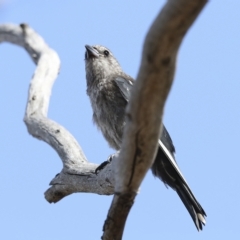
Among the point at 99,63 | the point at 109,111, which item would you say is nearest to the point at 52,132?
the point at 109,111

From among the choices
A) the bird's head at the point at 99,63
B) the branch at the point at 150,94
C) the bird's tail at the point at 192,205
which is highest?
the bird's head at the point at 99,63

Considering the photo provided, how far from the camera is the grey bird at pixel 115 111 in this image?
6055 mm

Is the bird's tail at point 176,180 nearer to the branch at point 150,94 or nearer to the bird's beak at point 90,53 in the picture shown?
the bird's beak at point 90,53

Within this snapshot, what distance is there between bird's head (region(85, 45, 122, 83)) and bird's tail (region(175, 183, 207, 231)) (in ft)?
5.88

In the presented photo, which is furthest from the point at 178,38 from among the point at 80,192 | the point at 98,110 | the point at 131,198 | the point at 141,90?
the point at 98,110

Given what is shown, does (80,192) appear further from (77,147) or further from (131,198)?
(131,198)

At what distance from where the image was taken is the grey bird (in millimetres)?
6055

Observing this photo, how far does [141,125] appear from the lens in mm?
3215

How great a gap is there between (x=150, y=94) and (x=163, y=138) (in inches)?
147

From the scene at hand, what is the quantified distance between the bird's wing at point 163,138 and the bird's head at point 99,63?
0.26 meters

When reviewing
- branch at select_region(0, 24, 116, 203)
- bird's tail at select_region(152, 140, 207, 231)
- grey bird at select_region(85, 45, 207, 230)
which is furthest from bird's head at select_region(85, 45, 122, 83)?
bird's tail at select_region(152, 140, 207, 231)

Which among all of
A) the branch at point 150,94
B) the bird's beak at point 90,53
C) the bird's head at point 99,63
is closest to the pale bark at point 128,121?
the branch at point 150,94

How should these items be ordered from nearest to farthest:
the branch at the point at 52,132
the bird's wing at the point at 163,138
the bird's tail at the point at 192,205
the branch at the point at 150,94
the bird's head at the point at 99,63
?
1. the branch at the point at 150,94
2. the branch at the point at 52,132
3. the bird's tail at the point at 192,205
4. the bird's wing at the point at 163,138
5. the bird's head at the point at 99,63

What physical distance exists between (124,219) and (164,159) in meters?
2.50
